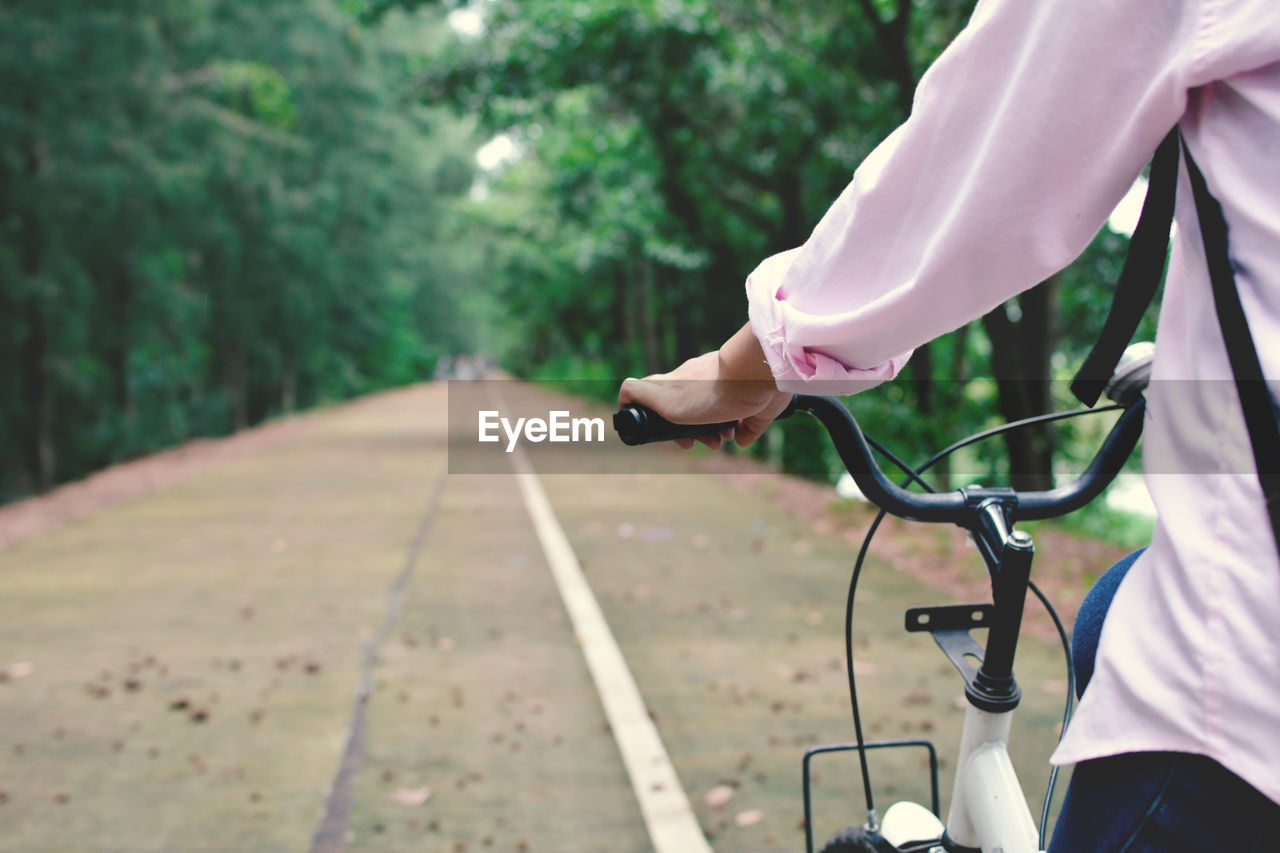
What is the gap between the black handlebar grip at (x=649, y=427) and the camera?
1.52 m

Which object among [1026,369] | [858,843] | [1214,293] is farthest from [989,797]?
[1026,369]

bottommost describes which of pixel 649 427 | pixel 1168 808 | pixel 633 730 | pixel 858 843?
pixel 633 730

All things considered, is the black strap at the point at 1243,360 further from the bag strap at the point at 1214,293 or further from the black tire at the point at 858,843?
the black tire at the point at 858,843

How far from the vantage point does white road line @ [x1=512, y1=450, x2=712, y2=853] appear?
3807mm

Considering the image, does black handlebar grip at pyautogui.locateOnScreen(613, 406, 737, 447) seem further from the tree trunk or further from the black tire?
the tree trunk

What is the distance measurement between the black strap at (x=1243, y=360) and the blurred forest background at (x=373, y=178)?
9.33m

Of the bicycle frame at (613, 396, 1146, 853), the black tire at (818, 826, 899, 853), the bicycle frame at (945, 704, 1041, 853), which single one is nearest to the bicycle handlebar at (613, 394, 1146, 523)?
the bicycle frame at (613, 396, 1146, 853)

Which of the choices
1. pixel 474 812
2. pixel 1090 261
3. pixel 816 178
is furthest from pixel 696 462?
pixel 474 812

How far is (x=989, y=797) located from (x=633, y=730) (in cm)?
319

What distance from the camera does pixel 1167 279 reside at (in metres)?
1.11

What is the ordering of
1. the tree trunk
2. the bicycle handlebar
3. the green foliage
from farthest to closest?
1. the green foliage
2. the tree trunk
3. the bicycle handlebar

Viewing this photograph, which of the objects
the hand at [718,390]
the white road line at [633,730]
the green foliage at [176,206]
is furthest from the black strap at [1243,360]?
the green foliage at [176,206]

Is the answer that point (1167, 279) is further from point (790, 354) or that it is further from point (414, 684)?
point (414, 684)

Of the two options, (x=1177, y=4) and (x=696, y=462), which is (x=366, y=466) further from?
(x=1177, y=4)
